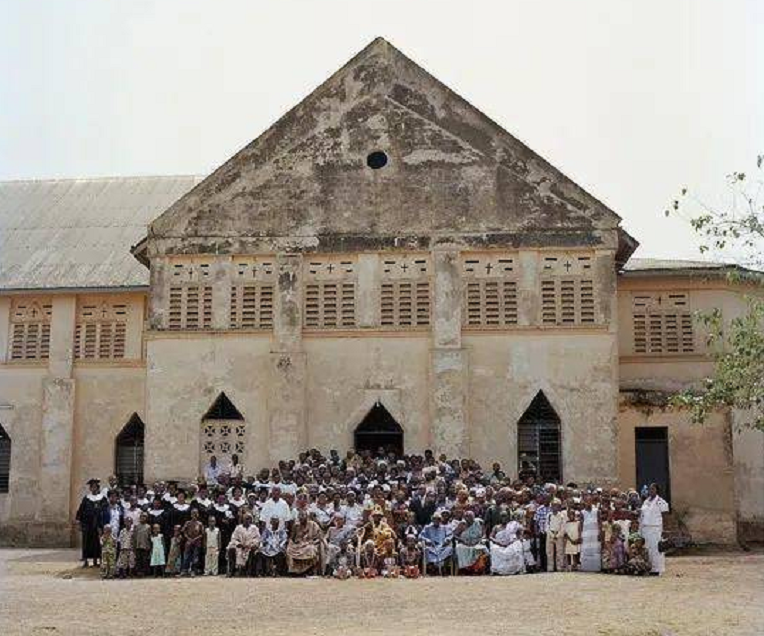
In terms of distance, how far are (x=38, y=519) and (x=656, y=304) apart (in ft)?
51.0

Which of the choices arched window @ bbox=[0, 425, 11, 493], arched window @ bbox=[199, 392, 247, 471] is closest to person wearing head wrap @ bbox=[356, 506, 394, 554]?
arched window @ bbox=[199, 392, 247, 471]

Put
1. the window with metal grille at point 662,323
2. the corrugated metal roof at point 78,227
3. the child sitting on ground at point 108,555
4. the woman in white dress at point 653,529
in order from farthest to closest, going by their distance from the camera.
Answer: the corrugated metal roof at point 78,227 < the window with metal grille at point 662,323 < the child sitting on ground at point 108,555 < the woman in white dress at point 653,529

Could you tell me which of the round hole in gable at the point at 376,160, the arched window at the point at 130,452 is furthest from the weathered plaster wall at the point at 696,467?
the arched window at the point at 130,452

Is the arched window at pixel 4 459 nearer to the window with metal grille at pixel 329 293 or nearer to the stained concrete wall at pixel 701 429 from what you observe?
the window with metal grille at pixel 329 293

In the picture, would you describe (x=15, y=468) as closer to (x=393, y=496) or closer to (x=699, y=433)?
(x=393, y=496)

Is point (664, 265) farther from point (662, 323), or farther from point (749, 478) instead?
point (749, 478)

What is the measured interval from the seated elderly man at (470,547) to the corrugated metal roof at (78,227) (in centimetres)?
1201

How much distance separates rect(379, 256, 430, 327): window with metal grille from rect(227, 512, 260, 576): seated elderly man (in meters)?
6.81

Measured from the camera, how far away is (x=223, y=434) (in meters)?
23.6

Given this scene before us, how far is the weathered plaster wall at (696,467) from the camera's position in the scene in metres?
23.6

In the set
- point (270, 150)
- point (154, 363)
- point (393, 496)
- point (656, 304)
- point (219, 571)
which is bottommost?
point (219, 571)

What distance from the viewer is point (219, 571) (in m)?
18.4

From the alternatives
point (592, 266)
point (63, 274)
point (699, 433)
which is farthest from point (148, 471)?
point (699, 433)

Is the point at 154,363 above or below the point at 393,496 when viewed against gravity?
above
